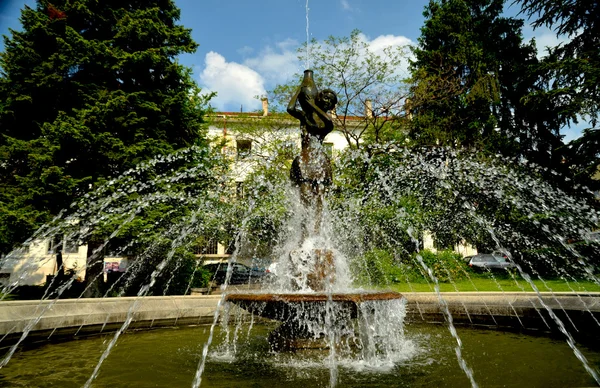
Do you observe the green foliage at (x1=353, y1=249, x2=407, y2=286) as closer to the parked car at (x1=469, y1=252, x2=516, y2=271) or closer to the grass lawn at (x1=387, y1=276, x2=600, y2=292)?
the grass lawn at (x1=387, y1=276, x2=600, y2=292)

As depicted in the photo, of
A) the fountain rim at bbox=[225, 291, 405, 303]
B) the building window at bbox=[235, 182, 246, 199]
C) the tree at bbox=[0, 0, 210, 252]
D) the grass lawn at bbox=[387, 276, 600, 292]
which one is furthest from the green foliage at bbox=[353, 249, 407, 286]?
the fountain rim at bbox=[225, 291, 405, 303]

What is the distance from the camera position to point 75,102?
45.1ft

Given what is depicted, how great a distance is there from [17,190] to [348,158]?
14.0 meters

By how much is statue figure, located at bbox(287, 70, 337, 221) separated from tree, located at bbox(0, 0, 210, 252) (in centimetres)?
841

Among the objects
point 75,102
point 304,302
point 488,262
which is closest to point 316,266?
point 304,302

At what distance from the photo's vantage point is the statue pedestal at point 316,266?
5.65 meters

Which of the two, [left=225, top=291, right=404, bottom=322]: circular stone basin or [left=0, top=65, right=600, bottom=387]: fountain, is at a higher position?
[left=0, top=65, right=600, bottom=387]: fountain

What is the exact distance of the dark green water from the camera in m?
3.99

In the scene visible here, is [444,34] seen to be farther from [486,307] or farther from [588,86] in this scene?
[486,307]

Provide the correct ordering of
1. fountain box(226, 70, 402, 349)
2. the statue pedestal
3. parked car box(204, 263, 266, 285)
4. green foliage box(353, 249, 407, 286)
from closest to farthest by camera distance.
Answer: fountain box(226, 70, 402, 349), the statue pedestal, green foliage box(353, 249, 407, 286), parked car box(204, 263, 266, 285)

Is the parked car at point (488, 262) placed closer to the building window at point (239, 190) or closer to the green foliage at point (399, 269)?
the green foliage at point (399, 269)

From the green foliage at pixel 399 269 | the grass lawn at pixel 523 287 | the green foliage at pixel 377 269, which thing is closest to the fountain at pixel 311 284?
the grass lawn at pixel 523 287

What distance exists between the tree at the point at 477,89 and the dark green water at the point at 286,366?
17624mm

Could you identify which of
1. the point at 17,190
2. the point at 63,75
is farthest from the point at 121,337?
the point at 63,75
